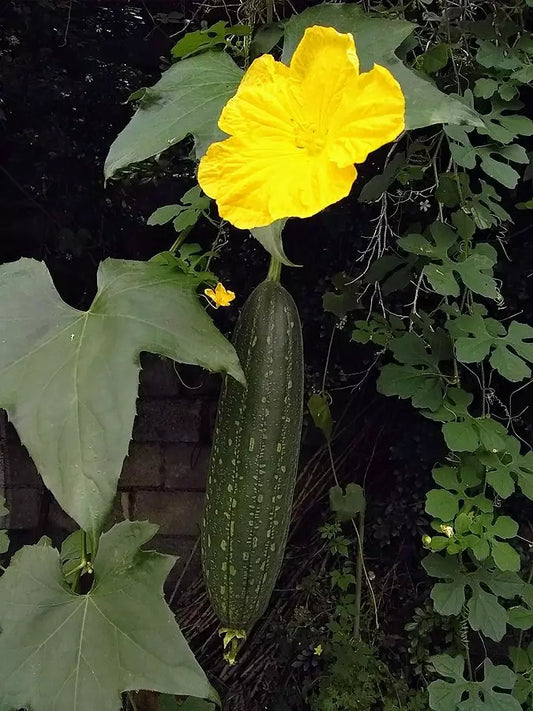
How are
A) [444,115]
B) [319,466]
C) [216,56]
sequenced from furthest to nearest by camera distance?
1. [319,466]
2. [216,56]
3. [444,115]

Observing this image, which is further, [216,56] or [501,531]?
[501,531]

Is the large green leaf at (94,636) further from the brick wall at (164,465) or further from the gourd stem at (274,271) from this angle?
the brick wall at (164,465)

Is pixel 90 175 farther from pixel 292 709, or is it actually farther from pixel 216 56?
pixel 292 709

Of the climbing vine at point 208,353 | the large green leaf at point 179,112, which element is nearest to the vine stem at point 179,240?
the climbing vine at point 208,353

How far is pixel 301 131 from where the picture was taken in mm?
503

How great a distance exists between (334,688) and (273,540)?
21.0 inches

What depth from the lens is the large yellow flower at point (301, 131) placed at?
447mm

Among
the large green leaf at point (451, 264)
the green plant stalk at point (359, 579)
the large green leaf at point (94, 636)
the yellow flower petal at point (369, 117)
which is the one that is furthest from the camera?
the green plant stalk at point (359, 579)

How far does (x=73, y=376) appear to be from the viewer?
501 millimetres

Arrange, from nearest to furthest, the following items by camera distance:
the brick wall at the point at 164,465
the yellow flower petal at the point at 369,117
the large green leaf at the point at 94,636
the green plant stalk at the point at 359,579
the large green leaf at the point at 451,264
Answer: the yellow flower petal at the point at 369,117 < the large green leaf at the point at 94,636 < the large green leaf at the point at 451,264 < the green plant stalk at the point at 359,579 < the brick wall at the point at 164,465

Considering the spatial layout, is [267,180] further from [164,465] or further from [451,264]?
[164,465]

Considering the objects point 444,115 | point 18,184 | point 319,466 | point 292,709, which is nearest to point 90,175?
point 18,184

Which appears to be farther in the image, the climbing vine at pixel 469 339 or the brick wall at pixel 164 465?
the brick wall at pixel 164 465

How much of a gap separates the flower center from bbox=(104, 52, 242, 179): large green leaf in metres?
0.07
